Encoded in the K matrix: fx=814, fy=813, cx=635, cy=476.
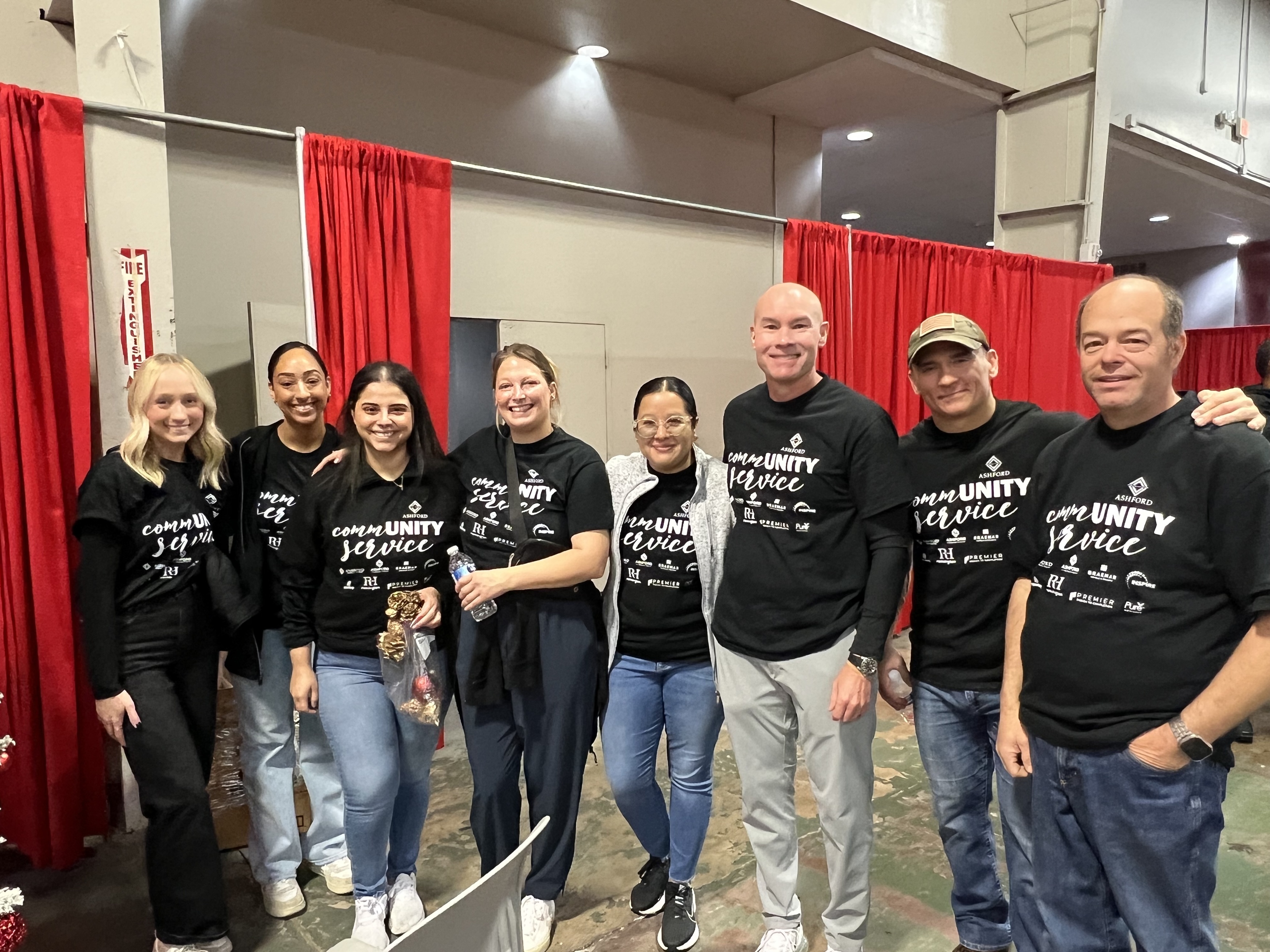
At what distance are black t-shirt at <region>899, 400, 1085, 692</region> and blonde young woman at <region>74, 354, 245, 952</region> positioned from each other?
1.75 metres

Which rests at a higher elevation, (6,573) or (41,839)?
(6,573)

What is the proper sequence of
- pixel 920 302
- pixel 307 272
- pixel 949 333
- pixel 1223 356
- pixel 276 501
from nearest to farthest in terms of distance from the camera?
pixel 949 333, pixel 276 501, pixel 307 272, pixel 920 302, pixel 1223 356

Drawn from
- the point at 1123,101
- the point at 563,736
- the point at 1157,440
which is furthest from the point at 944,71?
the point at 563,736

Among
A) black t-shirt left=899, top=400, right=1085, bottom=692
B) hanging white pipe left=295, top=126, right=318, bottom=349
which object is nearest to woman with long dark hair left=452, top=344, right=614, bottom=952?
black t-shirt left=899, top=400, right=1085, bottom=692

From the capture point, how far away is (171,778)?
195 centimetres

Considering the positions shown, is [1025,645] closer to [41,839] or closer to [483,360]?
[41,839]

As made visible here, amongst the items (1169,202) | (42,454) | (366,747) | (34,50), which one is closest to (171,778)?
(366,747)

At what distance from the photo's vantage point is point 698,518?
79.0 inches

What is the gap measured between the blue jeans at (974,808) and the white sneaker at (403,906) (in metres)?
1.36

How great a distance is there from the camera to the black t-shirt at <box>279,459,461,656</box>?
199 centimetres

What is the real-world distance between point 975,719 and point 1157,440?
0.76m

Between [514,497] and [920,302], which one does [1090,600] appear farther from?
[920,302]

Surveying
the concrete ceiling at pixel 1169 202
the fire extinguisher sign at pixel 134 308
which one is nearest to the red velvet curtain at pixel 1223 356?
the concrete ceiling at pixel 1169 202

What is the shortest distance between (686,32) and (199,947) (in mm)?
4097
